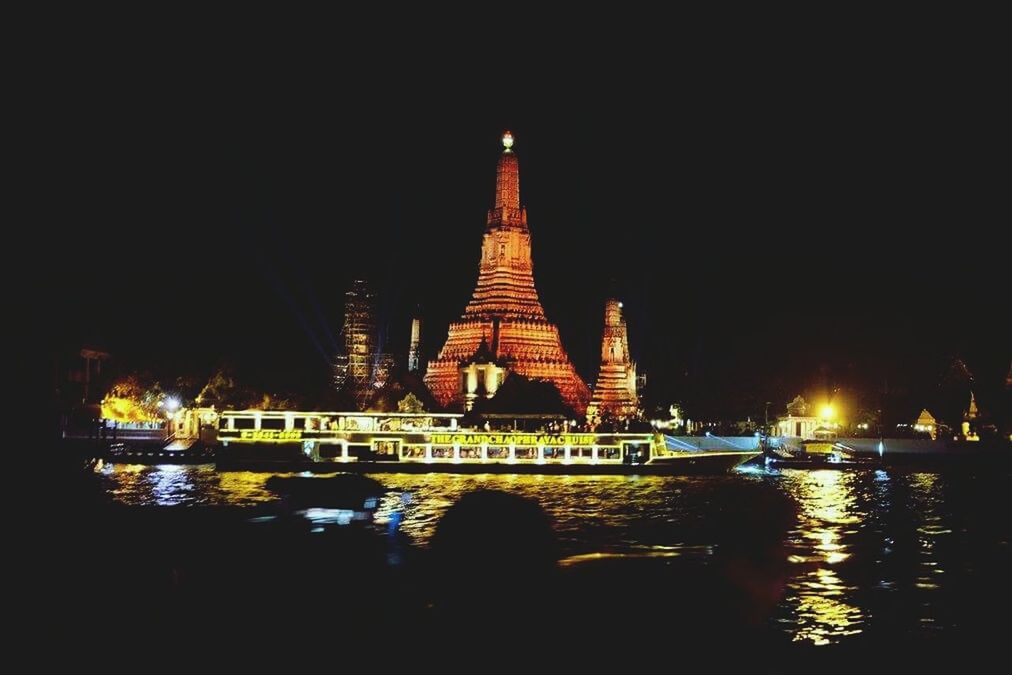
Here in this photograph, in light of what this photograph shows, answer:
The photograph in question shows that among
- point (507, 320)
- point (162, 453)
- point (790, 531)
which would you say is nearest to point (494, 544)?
point (790, 531)

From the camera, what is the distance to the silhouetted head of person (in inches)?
390

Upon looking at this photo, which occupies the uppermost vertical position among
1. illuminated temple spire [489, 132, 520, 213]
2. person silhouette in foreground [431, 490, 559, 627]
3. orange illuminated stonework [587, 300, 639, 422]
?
illuminated temple spire [489, 132, 520, 213]

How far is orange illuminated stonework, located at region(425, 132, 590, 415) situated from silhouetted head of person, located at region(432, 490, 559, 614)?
63.3m

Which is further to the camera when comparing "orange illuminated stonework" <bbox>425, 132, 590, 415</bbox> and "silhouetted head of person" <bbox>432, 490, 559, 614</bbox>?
"orange illuminated stonework" <bbox>425, 132, 590, 415</bbox>

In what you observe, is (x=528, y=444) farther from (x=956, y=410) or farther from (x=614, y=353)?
(x=956, y=410)

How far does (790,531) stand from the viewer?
27281mm

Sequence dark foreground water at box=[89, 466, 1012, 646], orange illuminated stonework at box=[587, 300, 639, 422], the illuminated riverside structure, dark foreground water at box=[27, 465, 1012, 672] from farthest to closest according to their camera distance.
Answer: the illuminated riverside structure < orange illuminated stonework at box=[587, 300, 639, 422] < dark foreground water at box=[89, 466, 1012, 646] < dark foreground water at box=[27, 465, 1012, 672]

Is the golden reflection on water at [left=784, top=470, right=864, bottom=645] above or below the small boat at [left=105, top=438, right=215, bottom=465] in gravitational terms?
below

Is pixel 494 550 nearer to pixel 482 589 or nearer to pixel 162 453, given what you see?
pixel 482 589

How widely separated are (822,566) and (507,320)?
181 feet

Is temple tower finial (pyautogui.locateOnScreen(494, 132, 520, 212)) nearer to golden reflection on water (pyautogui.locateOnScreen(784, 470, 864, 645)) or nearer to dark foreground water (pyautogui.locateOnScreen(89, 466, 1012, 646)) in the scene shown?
dark foreground water (pyautogui.locateOnScreen(89, 466, 1012, 646))

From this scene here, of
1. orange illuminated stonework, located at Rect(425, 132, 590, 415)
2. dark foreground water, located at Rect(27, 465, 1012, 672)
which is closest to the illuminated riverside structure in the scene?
orange illuminated stonework, located at Rect(425, 132, 590, 415)

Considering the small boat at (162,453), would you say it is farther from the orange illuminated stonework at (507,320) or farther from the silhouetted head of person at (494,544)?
the silhouetted head of person at (494,544)

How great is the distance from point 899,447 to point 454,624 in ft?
192
